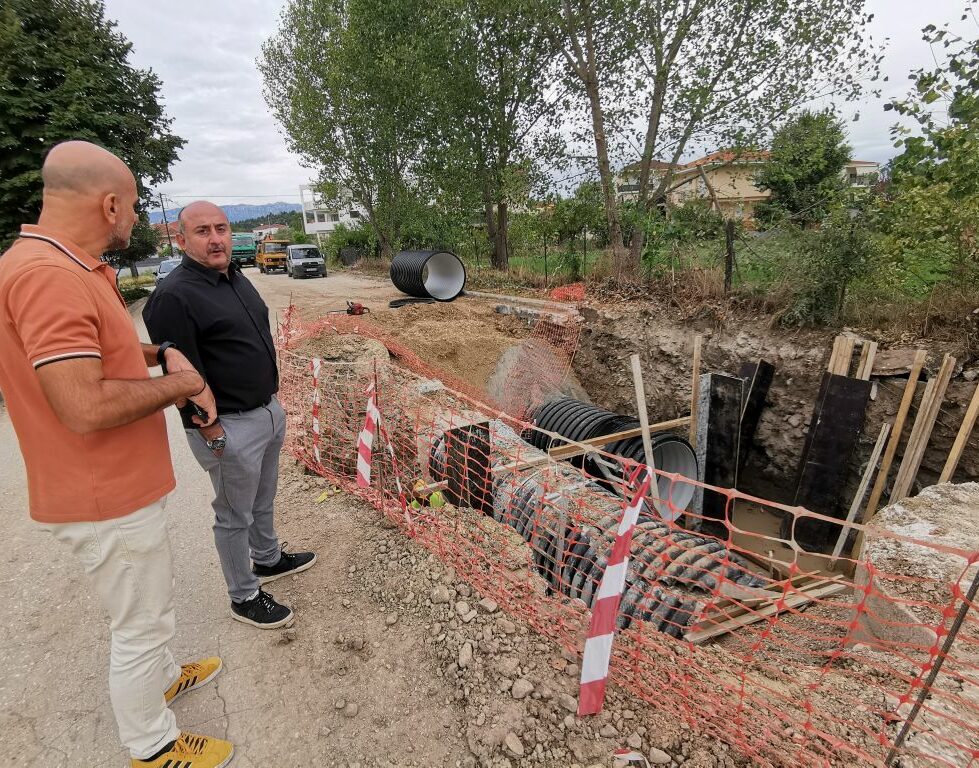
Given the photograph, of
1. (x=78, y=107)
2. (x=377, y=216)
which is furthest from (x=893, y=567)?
(x=377, y=216)

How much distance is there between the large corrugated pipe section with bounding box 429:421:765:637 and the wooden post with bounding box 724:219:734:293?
4.95m

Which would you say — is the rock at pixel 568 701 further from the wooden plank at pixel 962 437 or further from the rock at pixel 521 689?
the wooden plank at pixel 962 437

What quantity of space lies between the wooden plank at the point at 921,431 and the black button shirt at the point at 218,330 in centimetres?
643

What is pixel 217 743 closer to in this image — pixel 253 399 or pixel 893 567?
pixel 253 399

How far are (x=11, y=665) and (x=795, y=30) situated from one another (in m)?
13.1

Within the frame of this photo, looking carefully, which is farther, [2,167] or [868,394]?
[2,167]

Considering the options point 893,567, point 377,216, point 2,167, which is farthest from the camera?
point 377,216

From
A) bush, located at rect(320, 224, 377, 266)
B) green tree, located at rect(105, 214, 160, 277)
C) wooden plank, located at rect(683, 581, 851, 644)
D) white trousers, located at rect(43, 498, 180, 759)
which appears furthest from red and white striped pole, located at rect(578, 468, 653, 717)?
green tree, located at rect(105, 214, 160, 277)

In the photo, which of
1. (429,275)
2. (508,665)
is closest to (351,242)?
(429,275)

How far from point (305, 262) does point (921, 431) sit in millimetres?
23316

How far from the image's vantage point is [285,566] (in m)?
3.20

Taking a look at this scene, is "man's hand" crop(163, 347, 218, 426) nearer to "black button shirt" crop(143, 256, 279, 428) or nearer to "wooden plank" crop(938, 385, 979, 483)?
"black button shirt" crop(143, 256, 279, 428)

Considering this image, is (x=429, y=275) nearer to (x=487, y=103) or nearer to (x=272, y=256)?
(x=487, y=103)

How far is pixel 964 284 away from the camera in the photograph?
5.43 m
